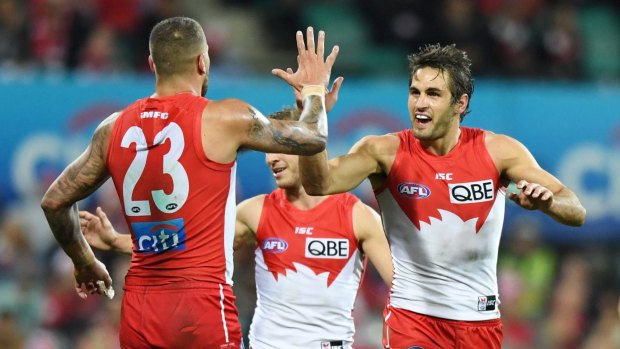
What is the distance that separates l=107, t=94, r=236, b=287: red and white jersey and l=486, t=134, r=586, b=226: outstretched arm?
1.50m

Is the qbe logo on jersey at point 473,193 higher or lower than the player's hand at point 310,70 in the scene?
lower

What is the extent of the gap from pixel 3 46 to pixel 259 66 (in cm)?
354

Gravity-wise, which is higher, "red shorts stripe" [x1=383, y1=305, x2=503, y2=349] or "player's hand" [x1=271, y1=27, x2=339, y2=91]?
"player's hand" [x1=271, y1=27, x2=339, y2=91]

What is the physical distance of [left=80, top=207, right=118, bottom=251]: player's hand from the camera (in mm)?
6852

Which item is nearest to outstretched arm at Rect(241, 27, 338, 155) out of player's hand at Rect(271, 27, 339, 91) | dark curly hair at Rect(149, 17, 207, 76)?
player's hand at Rect(271, 27, 339, 91)

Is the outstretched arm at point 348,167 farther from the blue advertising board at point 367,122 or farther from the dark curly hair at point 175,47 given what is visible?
the blue advertising board at point 367,122

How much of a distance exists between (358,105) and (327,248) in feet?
17.7

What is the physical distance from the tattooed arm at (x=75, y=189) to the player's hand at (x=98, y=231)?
594mm

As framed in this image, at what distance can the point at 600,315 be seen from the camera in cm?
1284

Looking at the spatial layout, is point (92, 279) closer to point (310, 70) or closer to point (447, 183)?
point (310, 70)

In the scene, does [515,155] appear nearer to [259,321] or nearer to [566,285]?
[259,321]

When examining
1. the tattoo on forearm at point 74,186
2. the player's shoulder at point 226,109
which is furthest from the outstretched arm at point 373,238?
the tattoo on forearm at point 74,186

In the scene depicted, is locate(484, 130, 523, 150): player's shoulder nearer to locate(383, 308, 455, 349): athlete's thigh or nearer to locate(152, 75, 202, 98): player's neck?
locate(383, 308, 455, 349): athlete's thigh

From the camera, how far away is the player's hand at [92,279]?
20.8 ft
